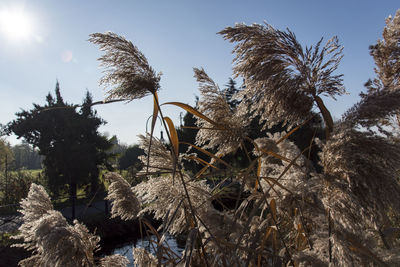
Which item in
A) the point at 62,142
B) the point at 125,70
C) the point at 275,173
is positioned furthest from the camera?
the point at 62,142

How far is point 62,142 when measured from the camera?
1652cm

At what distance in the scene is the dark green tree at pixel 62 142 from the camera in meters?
16.2

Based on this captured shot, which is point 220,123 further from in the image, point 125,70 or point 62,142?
point 62,142

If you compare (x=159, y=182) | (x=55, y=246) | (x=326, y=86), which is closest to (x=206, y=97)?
(x=159, y=182)

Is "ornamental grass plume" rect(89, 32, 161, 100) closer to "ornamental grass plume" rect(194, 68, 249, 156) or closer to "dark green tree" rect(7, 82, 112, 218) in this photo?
"ornamental grass plume" rect(194, 68, 249, 156)

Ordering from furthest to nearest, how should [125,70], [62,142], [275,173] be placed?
[62,142] → [275,173] → [125,70]

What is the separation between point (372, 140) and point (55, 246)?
5.56ft

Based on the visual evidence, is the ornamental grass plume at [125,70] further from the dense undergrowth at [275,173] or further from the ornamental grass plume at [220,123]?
the ornamental grass plume at [220,123]

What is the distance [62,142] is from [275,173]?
53.9 feet

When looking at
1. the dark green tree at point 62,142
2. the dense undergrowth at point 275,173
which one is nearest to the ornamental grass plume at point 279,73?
the dense undergrowth at point 275,173

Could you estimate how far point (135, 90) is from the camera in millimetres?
1569

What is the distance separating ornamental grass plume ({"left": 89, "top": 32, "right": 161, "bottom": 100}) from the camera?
1.56m

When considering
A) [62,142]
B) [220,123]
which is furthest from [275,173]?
[62,142]

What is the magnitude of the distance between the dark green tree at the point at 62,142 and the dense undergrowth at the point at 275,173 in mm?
15184
